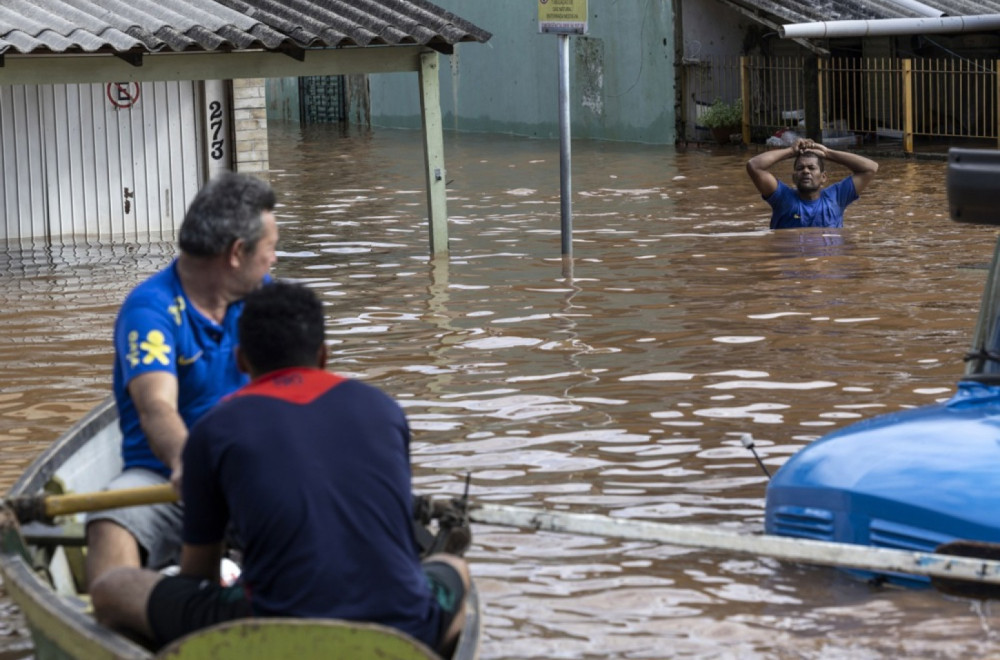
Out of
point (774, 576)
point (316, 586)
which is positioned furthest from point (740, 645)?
point (316, 586)

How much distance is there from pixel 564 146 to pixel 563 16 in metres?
1.17

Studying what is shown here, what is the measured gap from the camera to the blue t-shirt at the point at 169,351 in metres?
5.51

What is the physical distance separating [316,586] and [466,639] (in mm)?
495

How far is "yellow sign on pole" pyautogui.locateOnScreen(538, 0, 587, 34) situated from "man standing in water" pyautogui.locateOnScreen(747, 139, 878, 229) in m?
1.94

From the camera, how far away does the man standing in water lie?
13.9 metres

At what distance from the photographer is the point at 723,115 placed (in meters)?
30.0

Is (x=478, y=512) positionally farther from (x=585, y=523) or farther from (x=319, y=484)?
(x=319, y=484)

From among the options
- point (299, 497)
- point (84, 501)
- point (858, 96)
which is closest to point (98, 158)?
point (84, 501)

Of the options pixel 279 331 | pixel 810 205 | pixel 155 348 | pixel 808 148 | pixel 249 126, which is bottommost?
pixel 810 205

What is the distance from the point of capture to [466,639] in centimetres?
457

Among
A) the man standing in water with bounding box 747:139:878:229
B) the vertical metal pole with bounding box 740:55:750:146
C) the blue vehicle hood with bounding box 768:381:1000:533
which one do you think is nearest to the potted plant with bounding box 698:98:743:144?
the vertical metal pole with bounding box 740:55:750:146

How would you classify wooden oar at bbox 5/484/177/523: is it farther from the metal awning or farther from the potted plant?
the potted plant

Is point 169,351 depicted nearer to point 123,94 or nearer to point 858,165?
point 858,165

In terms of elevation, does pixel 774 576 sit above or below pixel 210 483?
below
